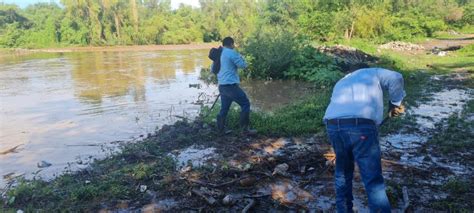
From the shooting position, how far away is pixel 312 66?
16.8m

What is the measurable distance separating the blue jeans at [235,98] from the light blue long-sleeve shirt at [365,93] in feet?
13.3

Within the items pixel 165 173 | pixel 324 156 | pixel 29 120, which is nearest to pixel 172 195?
pixel 165 173

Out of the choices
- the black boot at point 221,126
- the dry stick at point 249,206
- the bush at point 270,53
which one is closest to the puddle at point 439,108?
the black boot at point 221,126

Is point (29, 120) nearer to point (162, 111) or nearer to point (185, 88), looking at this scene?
point (162, 111)

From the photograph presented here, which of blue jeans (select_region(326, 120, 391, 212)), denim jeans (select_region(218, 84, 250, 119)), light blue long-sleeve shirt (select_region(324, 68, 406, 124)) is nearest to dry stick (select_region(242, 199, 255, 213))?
blue jeans (select_region(326, 120, 391, 212))

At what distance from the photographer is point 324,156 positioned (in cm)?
644

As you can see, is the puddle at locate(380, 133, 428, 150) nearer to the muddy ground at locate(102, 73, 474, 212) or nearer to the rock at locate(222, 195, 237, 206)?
the muddy ground at locate(102, 73, 474, 212)

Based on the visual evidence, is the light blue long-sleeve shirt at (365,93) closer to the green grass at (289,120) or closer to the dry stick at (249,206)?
the dry stick at (249,206)

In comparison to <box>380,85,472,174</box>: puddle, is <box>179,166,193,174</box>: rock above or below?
below

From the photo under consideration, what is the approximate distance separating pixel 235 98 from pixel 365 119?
172 inches

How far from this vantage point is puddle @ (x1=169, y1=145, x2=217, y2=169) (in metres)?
6.60

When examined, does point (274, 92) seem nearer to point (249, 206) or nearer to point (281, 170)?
point (281, 170)

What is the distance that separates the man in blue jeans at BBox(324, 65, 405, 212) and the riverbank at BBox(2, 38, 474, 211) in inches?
44.6

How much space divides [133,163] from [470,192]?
484 centimetres
